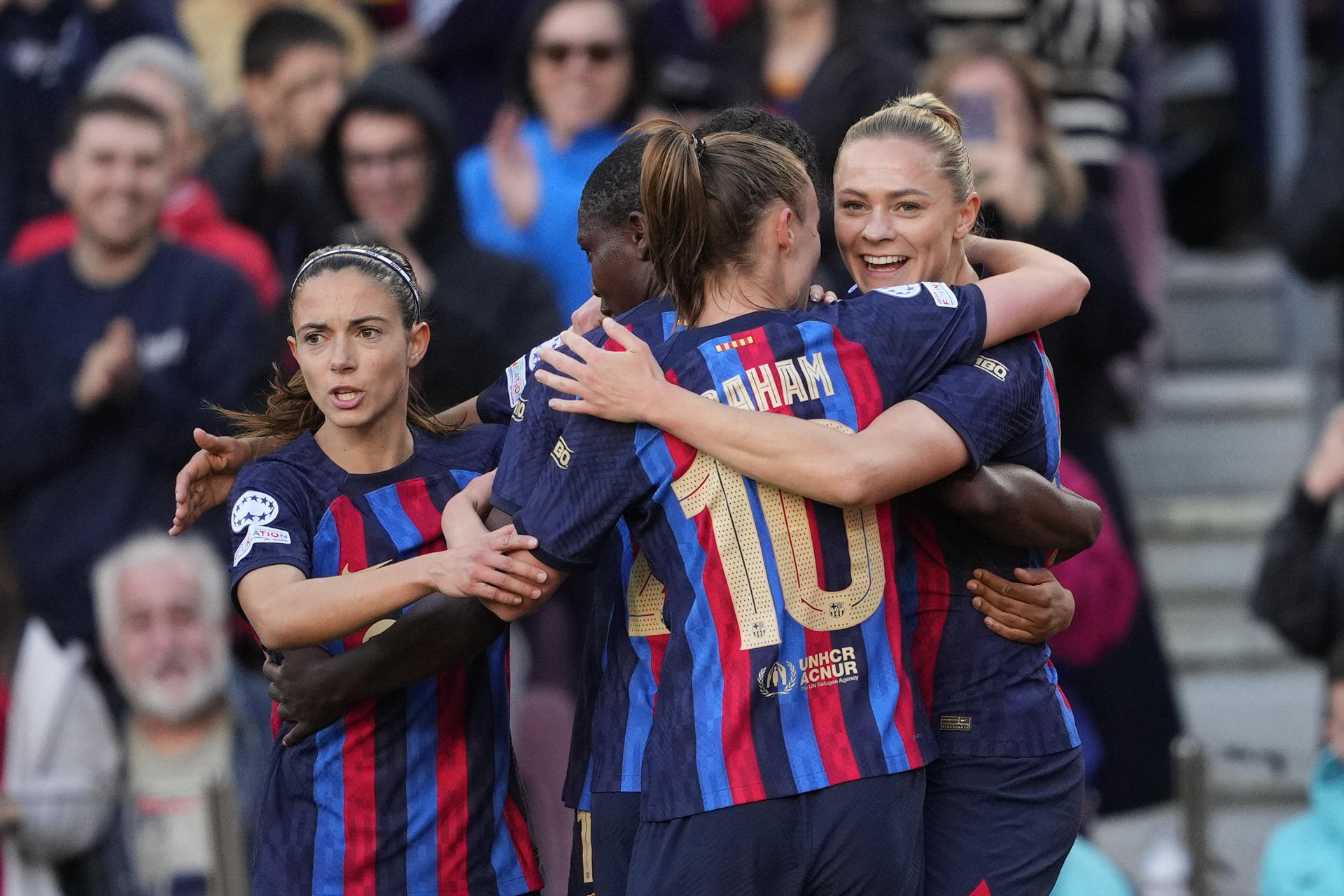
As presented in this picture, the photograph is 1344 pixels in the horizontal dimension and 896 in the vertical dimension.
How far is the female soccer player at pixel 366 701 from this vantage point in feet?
10.7

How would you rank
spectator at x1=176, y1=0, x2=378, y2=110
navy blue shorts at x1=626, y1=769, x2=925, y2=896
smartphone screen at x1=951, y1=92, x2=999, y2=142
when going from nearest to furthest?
1. navy blue shorts at x1=626, y1=769, x2=925, y2=896
2. smartphone screen at x1=951, y1=92, x2=999, y2=142
3. spectator at x1=176, y1=0, x2=378, y2=110

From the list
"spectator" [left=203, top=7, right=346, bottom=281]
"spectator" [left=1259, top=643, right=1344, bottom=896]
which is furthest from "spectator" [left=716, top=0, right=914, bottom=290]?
"spectator" [left=1259, top=643, right=1344, bottom=896]

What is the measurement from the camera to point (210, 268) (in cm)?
623

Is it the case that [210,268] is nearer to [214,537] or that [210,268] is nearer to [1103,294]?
[214,537]

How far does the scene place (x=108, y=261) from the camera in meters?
6.26

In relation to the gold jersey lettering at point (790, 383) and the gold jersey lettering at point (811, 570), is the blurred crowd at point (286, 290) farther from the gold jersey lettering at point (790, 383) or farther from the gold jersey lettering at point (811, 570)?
the gold jersey lettering at point (790, 383)

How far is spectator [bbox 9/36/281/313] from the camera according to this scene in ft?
21.3

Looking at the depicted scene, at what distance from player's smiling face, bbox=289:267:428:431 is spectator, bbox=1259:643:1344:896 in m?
2.95

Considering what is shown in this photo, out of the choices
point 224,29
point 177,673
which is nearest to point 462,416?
point 177,673

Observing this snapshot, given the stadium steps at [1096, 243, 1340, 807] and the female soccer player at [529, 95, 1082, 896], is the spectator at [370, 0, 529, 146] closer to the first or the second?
the stadium steps at [1096, 243, 1340, 807]

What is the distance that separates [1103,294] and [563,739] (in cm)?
211

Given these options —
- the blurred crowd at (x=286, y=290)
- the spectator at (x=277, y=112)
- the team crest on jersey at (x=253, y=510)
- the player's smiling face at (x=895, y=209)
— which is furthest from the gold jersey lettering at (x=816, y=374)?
the spectator at (x=277, y=112)

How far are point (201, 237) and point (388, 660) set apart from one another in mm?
3740

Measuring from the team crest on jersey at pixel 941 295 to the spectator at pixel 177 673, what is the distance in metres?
3.20
